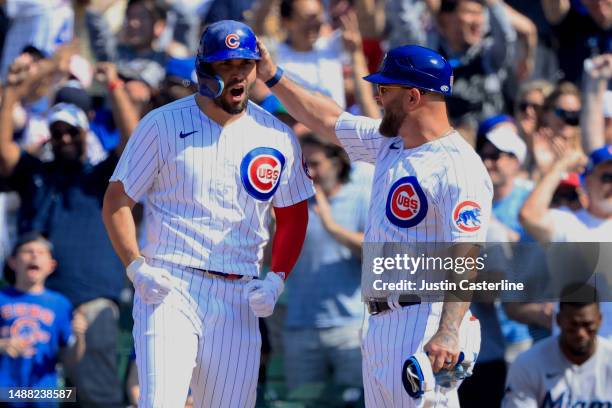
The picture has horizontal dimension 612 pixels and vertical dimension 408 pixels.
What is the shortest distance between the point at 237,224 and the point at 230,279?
Answer: 25 centimetres

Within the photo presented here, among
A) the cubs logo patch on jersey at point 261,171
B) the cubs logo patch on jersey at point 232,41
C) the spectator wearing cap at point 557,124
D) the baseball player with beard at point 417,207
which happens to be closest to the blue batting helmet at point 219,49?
the cubs logo patch on jersey at point 232,41

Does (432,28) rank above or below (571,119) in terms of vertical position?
above

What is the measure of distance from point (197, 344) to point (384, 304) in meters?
0.84

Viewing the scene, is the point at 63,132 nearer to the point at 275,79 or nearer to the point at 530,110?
the point at 275,79

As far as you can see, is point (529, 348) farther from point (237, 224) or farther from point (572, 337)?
point (237, 224)

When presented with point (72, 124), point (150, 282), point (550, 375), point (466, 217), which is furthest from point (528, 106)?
point (150, 282)

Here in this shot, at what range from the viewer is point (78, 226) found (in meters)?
7.60

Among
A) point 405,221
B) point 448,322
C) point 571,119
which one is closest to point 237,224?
point 405,221

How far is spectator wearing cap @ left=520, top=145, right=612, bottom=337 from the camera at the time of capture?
7227 millimetres

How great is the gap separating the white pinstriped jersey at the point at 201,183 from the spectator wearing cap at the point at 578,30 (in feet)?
13.8

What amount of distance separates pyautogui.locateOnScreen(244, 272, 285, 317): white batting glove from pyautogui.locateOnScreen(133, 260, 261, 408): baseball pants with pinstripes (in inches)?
2.2

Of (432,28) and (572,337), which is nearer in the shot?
(572,337)

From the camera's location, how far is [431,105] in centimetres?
524

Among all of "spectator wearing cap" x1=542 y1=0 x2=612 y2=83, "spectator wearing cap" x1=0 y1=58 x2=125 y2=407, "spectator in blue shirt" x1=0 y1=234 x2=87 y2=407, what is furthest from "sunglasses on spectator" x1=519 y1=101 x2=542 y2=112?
"spectator in blue shirt" x1=0 y1=234 x2=87 y2=407
